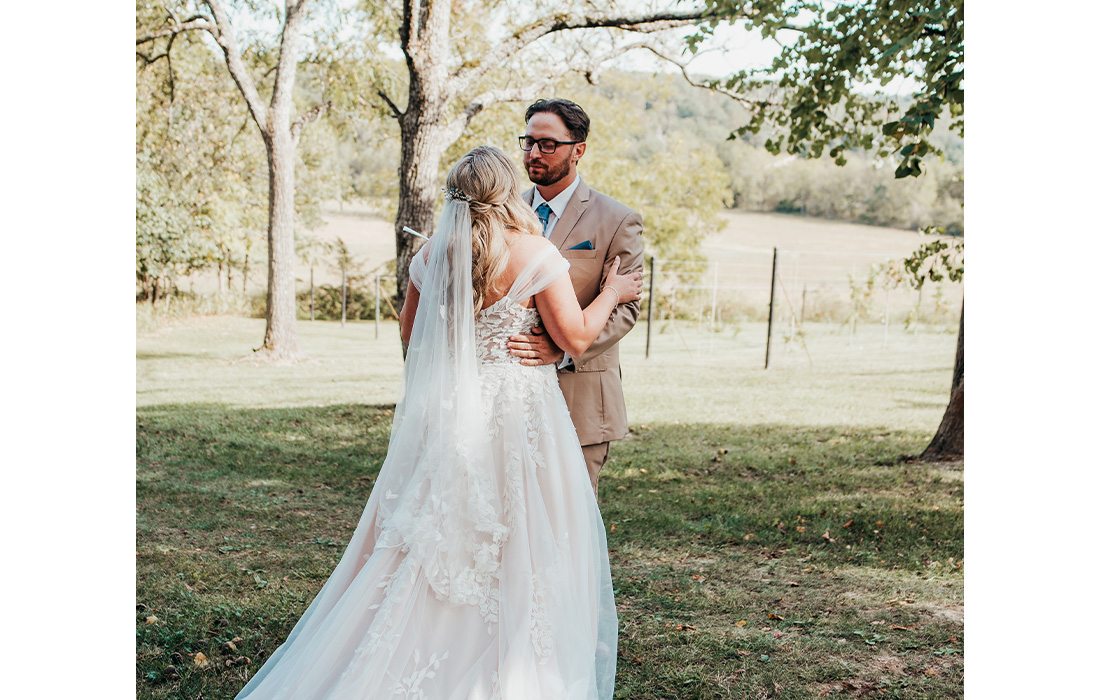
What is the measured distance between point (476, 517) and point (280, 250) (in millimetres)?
12396

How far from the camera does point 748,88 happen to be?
29.6 ft

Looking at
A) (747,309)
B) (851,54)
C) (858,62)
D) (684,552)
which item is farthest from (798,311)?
(684,552)

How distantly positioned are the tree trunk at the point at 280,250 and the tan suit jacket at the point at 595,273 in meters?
11.7

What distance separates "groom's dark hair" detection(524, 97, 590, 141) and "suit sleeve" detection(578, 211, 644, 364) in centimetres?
33

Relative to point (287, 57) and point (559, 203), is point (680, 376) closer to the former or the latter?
point (287, 57)

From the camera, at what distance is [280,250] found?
574 inches

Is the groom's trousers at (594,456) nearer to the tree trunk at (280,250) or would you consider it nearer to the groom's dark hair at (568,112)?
the groom's dark hair at (568,112)

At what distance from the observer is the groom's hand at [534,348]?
3.05 metres

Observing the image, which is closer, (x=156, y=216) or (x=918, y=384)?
(x=918, y=384)

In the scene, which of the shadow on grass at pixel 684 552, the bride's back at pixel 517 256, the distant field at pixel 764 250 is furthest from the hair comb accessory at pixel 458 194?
the distant field at pixel 764 250

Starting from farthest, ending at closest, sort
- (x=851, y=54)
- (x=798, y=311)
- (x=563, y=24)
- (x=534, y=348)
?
(x=798, y=311), (x=563, y=24), (x=851, y=54), (x=534, y=348)
